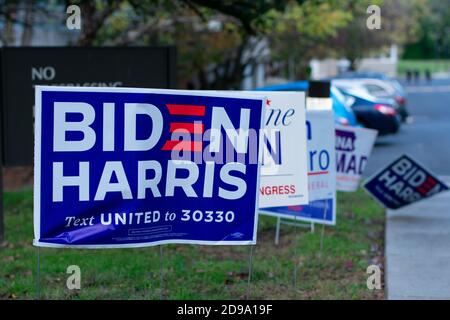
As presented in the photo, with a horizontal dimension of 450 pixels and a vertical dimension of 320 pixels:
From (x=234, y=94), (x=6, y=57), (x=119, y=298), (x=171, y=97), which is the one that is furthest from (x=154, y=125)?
(x=6, y=57)

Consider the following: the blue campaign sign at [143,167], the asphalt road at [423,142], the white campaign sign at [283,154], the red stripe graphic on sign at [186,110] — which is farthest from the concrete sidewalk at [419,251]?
the asphalt road at [423,142]

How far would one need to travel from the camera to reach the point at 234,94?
5777 mm

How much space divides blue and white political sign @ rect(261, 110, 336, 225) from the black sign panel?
2095mm

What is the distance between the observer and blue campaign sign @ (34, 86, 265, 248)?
5.29 m

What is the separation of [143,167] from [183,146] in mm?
310

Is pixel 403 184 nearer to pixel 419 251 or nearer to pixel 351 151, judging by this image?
pixel 351 151

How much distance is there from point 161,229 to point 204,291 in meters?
1.51

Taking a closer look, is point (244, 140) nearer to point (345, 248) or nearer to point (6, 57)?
point (345, 248)

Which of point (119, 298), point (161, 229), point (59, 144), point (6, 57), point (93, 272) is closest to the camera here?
point (59, 144)

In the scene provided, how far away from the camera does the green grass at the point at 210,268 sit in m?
6.93

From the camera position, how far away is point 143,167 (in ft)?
18.0

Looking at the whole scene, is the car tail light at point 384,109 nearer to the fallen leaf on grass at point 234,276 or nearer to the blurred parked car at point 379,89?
the blurred parked car at point 379,89

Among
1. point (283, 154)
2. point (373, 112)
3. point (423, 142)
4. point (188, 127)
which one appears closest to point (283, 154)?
point (283, 154)

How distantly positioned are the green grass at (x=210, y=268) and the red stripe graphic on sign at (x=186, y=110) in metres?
1.70
